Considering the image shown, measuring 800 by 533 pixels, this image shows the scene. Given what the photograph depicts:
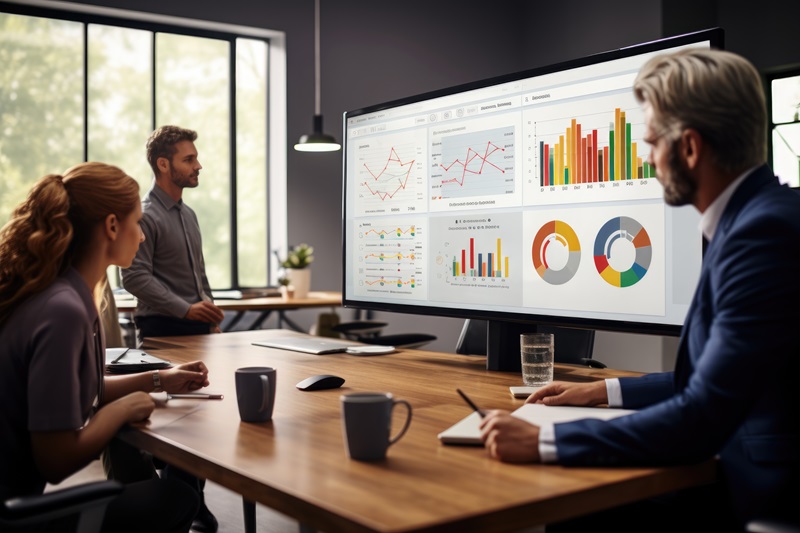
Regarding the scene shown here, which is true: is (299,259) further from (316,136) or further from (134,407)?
(134,407)

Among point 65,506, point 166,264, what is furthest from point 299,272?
point 65,506

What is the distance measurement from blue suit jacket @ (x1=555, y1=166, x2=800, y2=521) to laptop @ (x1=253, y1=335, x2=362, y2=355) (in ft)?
3.95

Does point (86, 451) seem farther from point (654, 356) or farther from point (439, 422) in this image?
point (654, 356)

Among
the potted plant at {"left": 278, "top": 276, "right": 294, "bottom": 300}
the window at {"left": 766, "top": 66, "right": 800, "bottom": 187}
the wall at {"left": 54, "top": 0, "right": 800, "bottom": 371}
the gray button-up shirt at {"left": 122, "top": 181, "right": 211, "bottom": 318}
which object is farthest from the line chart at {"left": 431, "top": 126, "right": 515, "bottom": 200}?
the window at {"left": 766, "top": 66, "right": 800, "bottom": 187}

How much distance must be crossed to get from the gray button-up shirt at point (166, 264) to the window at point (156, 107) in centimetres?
264

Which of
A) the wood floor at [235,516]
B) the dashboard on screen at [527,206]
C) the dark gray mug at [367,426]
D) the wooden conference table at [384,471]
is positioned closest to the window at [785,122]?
the wood floor at [235,516]

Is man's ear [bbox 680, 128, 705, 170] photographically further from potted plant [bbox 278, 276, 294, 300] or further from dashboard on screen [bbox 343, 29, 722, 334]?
potted plant [bbox 278, 276, 294, 300]

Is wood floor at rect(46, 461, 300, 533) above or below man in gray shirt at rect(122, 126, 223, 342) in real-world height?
below

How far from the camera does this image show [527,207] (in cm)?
165

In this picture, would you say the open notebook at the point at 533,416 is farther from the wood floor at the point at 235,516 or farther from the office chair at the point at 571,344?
the wood floor at the point at 235,516

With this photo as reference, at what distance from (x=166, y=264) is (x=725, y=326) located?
2.73 metres

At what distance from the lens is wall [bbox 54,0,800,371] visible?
574 centimetres

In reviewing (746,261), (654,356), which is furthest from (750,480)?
(654,356)

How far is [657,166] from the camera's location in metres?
1.09
